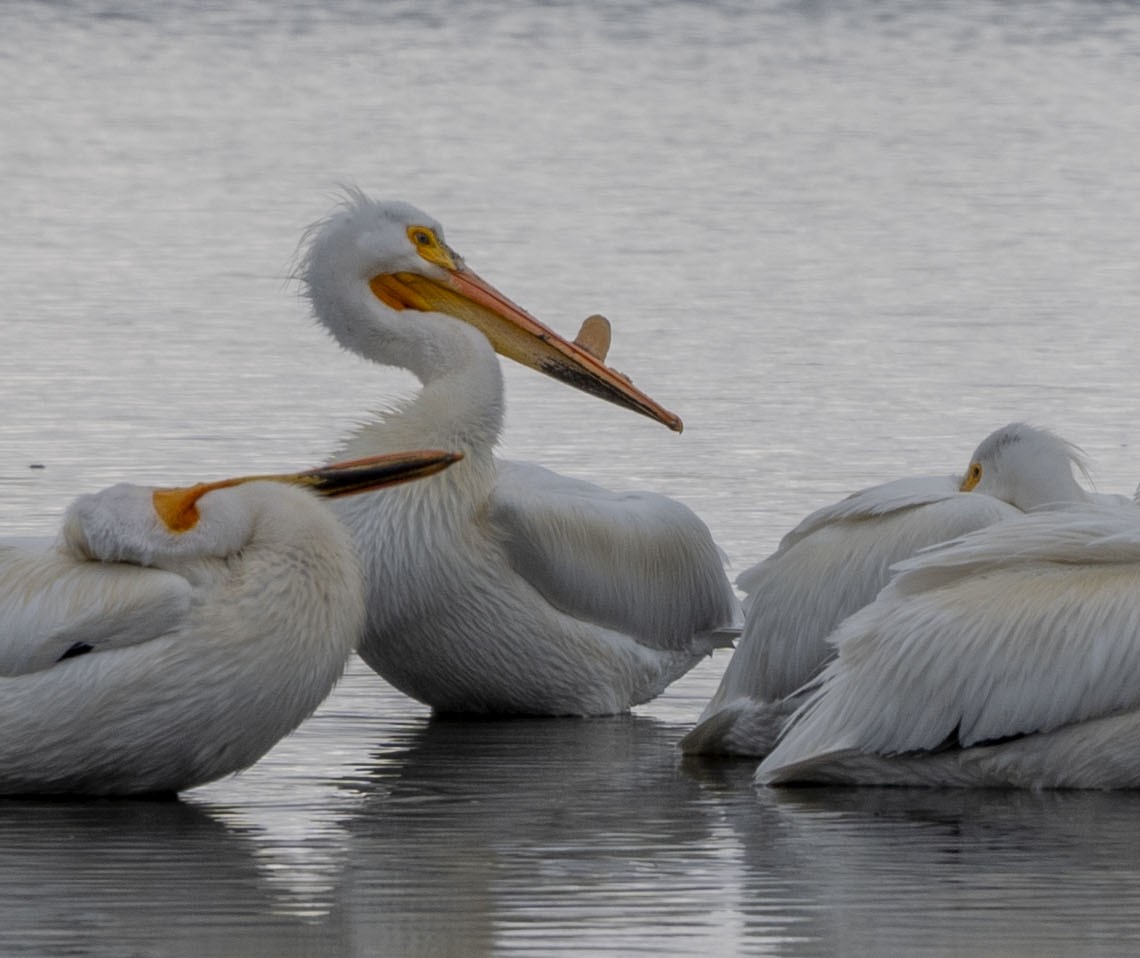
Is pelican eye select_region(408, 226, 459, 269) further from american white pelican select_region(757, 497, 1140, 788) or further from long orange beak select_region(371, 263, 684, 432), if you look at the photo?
american white pelican select_region(757, 497, 1140, 788)

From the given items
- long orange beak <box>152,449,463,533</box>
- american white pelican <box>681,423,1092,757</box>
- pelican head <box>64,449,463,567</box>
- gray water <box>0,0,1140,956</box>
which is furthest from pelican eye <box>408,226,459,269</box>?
pelican head <box>64,449,463,567</box>

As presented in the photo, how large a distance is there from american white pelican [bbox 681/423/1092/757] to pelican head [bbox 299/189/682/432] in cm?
105

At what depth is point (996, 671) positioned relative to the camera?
5203 mm

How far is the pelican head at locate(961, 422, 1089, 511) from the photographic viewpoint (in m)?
5.80

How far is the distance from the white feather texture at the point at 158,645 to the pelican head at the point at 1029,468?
4.58ft

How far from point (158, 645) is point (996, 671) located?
141 centimetres

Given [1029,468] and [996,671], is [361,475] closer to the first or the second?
[996,671]

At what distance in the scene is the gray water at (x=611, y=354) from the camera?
4508 mm

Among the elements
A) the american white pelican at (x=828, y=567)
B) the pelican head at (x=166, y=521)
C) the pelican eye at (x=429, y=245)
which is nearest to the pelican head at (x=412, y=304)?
the pelican eye at (x=429, y=245)

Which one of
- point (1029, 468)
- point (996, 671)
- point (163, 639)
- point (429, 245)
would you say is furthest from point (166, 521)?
point (429, 245)

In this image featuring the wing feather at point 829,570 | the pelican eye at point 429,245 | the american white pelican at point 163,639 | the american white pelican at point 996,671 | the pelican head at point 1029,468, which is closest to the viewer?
the american white pelican at point 163,639

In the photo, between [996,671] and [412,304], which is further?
[412,304]

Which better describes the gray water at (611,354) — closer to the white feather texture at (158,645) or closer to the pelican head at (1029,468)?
the white feather texture at (158,645)

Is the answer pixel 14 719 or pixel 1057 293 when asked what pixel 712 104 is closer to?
pixel 1057 293
